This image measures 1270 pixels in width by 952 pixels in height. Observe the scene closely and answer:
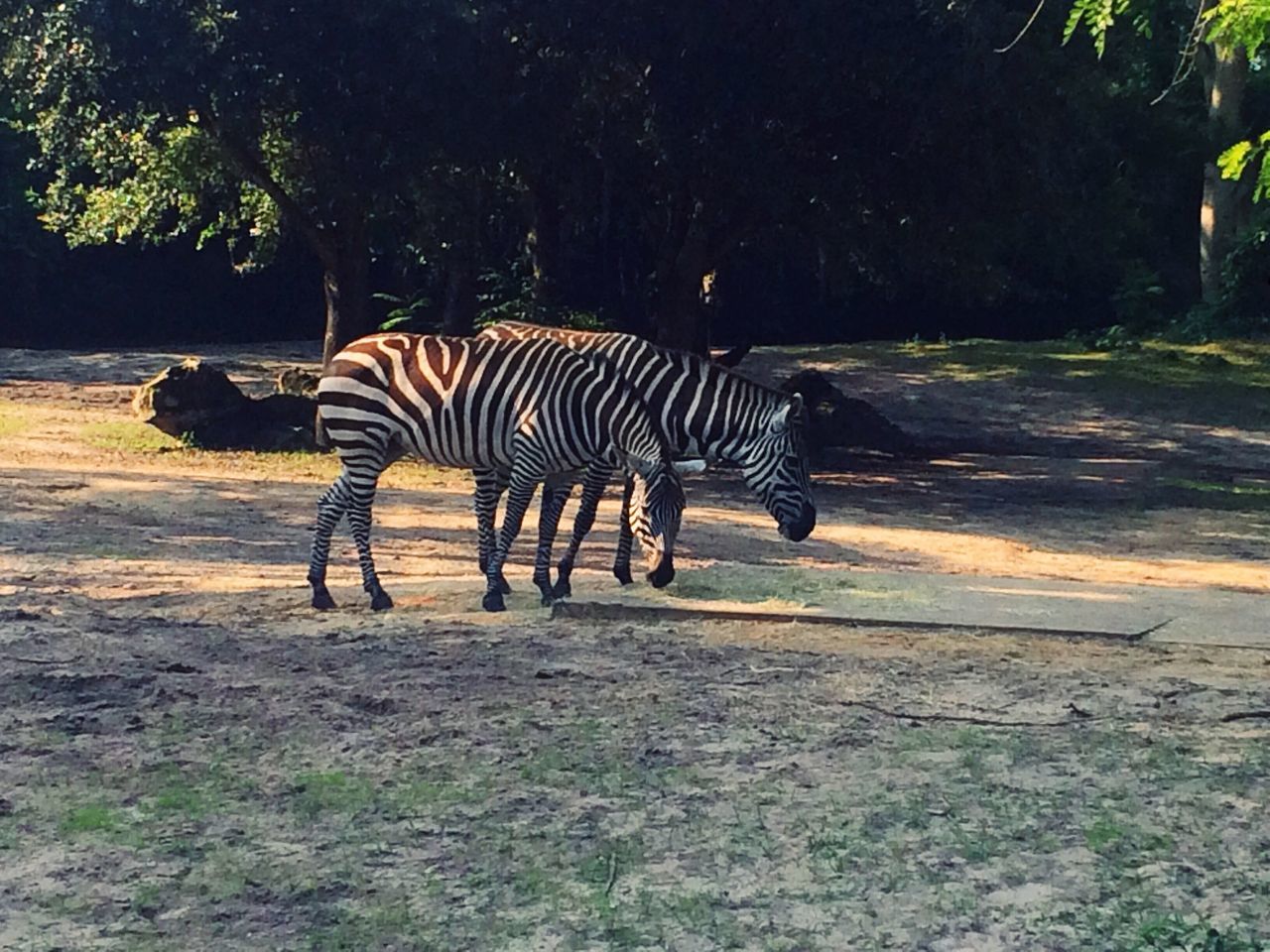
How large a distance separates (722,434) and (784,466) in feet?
1.31

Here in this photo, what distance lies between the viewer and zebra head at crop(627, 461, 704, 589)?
8.94 meters

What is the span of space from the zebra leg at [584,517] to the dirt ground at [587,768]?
0.27m

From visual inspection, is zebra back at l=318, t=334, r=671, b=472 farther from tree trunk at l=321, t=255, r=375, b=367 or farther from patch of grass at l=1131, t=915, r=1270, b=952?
tree trunk at l=321, t=255, r=375, b=367

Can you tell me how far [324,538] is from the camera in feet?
29.6

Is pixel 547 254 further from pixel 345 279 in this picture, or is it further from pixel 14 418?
pixel 14 418

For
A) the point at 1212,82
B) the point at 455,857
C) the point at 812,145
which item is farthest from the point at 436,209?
the point at 1212,82

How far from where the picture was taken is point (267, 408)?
1767 centimetres

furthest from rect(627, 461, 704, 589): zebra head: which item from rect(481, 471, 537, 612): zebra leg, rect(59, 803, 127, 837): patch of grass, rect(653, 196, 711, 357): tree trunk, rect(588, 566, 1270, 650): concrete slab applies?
rect(653, 196, 711, 357): tree trunk

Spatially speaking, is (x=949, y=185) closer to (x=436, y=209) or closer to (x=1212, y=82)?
(x=436, y=209)

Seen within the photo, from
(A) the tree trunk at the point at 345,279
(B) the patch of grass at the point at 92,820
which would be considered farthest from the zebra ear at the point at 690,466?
(A) the tree trunk at the point at 345,279

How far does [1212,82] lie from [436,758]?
28708mm

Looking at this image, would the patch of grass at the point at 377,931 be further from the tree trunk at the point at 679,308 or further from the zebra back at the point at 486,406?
the tree trunk at the point at 679,308

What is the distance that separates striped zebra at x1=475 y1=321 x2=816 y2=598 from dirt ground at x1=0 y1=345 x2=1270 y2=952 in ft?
1.40

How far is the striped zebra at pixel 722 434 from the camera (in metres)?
9.41
